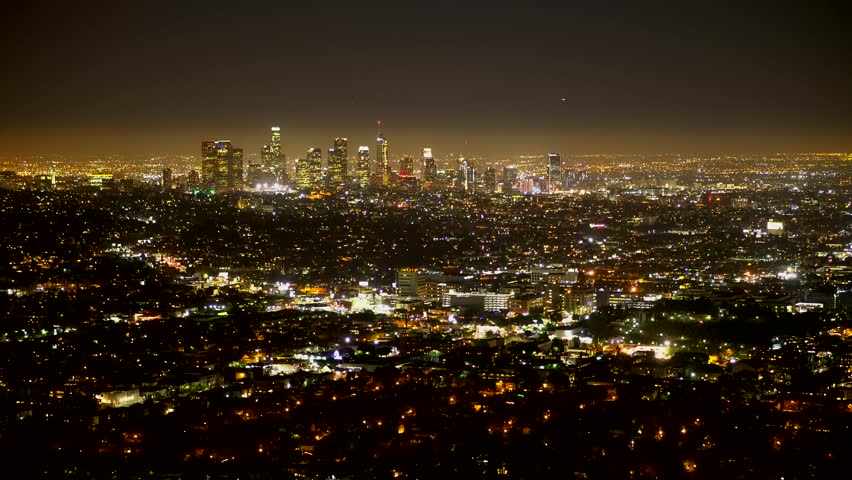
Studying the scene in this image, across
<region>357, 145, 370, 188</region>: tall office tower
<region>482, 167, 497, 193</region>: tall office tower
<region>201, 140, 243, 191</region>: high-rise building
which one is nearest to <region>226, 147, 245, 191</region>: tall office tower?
<region>201, 140, 243, 191</region>: high-rise building

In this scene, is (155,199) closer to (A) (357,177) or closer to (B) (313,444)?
(A) (357,177)

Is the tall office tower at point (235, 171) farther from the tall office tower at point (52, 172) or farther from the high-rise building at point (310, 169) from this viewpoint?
the tall office tower at point (52, 172)

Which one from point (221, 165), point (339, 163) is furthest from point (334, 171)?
point (221, 165)

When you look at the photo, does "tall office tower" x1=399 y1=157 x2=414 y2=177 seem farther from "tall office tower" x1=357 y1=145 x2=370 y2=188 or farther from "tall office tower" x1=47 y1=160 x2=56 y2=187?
"tall office tower" x1=47 y1=160 x2=56 y2=187

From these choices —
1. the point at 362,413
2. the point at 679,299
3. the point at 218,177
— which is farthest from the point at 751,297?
the point at 218,177

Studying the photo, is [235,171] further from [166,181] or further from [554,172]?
[554,172]

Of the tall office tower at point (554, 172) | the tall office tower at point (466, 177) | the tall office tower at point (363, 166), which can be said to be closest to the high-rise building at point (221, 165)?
the tall office tower at point (363, 166)
